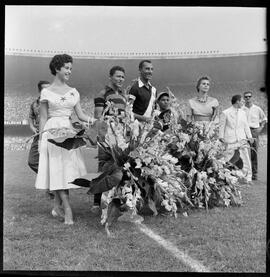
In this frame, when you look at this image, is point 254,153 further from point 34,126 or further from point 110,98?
point 34,126

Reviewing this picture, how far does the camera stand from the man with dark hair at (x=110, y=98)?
13.6 feet

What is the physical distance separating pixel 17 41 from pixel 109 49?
72cm

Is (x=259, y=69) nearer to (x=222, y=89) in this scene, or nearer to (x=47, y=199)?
(x=222, y=89)

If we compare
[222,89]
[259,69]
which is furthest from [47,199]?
[259,69]

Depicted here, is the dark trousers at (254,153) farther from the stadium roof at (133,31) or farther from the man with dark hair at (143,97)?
the man with dark hair at (143,97)

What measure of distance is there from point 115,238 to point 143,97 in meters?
1.33

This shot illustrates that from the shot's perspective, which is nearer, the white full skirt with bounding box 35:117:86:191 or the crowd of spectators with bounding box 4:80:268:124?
the crowd of spectators with bounding box 4:80:268:124

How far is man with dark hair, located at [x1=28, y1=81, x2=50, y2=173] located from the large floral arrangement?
0.86ft

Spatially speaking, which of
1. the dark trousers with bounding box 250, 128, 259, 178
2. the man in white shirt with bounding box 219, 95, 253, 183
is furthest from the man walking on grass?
the dark trousers with bounding box 250, 128, 259, 178

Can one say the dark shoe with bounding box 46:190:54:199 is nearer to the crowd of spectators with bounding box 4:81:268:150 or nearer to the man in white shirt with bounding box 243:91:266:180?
the crowd of spectators with bounding box 4:81:268:150

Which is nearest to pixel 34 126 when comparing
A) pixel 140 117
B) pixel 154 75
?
pixel 140 117

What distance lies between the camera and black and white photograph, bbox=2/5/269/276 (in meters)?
3.70

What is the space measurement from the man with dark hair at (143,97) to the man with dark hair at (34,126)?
799 mm

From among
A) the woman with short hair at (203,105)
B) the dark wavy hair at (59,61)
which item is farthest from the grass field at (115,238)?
the dark wavy hair at (59,61)
